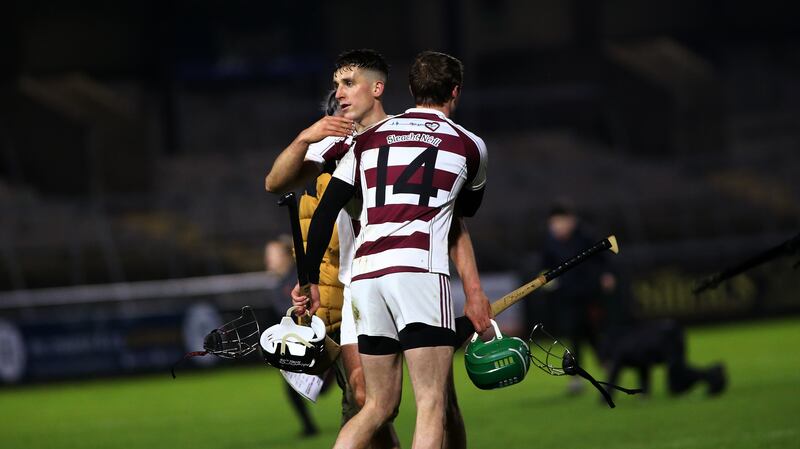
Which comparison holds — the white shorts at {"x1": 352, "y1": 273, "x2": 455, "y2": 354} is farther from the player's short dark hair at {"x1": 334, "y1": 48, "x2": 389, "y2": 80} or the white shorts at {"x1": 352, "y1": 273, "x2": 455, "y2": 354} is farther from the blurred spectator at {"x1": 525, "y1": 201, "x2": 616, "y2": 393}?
the blurred spectator at {"x1": 525, "y1": 201, "x2": 616, "y2": 393}

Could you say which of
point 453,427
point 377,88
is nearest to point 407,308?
point 453,427

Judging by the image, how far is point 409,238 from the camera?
6797 millimetres

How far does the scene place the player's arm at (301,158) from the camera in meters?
6.96

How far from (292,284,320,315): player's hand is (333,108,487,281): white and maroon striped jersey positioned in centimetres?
33

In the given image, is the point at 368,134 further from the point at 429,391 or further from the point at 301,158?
the point at 429,391

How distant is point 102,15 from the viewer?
29297 millimetres

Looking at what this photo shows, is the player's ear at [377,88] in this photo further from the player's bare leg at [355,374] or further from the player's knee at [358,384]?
the player's knee at [358,384]

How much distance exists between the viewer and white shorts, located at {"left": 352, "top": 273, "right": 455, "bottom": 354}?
6.80 metres

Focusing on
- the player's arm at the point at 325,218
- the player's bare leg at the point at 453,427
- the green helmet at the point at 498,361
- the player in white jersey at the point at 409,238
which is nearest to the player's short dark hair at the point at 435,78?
the player in white jersey at the point at 409,238

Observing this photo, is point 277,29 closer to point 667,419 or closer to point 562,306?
point 562,306

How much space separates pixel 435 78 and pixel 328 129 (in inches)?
22.6

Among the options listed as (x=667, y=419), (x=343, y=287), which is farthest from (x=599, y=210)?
(x=343, y=287)

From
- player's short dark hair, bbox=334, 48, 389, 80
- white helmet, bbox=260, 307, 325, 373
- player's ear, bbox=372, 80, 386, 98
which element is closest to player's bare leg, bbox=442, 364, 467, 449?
white helmet, bbox=260, 307, 325, 373

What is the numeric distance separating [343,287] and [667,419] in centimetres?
504
